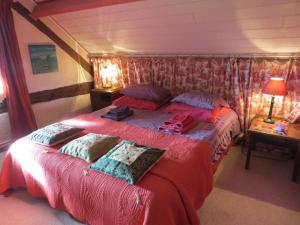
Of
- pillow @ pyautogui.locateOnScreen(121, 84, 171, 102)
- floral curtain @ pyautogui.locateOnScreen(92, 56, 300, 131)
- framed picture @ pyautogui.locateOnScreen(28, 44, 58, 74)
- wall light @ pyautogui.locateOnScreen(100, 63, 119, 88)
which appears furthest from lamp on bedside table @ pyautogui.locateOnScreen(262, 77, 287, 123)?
framed picture @ pyautogui.locateOnScreen(28, 44, 58, 74)

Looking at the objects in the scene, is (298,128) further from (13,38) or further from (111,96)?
(13,38)

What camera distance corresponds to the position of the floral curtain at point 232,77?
256cm

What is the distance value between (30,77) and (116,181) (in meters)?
2.50

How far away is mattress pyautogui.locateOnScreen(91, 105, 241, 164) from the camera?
→ 6.99 ft

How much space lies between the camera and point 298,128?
7.71ft

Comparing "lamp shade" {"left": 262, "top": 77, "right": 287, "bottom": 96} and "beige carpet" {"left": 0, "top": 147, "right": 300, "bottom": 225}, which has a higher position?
"lamp shade" {"left": 262, "top": 77, "right": 287, "bottom": 96}

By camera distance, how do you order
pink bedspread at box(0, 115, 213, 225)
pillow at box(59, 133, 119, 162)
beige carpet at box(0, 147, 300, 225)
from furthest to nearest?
1. beige carpet at box(0, 147, 300, 225)
2. pillow at box(59, 133, 119, 162)
3. pink bedspread at box(0, 115, 213, 225)

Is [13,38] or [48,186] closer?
[48,186]

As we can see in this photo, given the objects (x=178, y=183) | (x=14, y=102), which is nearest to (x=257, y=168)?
(x=178, y=183)

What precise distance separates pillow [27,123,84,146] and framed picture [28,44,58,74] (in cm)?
154

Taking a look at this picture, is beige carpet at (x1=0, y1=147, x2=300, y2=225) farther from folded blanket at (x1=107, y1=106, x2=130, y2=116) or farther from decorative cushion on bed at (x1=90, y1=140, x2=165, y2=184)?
folded blanket at (x1=107, y1=106, x2=130, y2=116)

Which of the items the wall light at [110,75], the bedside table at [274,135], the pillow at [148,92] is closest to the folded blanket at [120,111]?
the pillow at [148,92]

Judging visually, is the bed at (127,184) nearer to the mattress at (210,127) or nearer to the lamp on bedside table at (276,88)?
the mattress at (210,127)

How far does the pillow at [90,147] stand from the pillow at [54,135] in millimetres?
172
